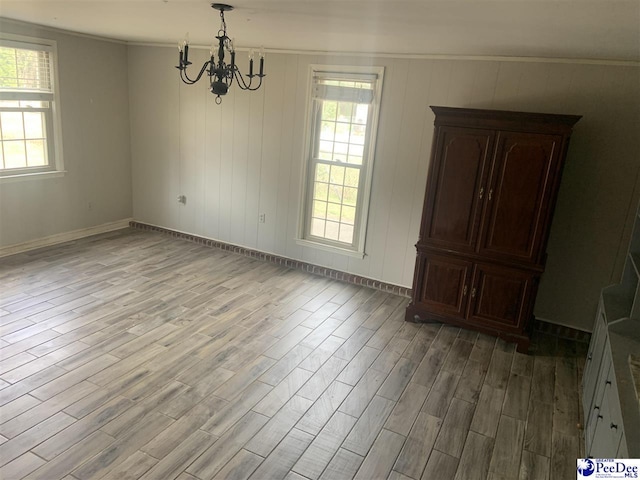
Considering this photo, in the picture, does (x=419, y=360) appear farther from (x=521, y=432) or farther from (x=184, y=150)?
(x=184, y=150)

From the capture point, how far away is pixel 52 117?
5121 millimetres

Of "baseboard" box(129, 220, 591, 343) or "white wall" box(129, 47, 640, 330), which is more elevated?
"white wall" box(129, 47, 640, 330)

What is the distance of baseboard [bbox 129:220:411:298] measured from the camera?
4883mm

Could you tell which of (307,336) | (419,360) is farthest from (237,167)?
(419,360)

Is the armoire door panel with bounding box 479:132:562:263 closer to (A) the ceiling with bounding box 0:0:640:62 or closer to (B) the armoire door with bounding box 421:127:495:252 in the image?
(B) the armoire door with bounding box 421:127:495:252

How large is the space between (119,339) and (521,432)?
2.85 m

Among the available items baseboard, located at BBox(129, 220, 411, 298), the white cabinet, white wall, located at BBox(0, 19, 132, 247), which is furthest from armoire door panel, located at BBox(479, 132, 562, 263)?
white wall, located at BBox(0, 19, 132, 247)

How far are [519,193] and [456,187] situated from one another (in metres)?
0.48

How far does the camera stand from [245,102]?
5.19m

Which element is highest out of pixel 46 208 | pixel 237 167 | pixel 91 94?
pixel 91 94

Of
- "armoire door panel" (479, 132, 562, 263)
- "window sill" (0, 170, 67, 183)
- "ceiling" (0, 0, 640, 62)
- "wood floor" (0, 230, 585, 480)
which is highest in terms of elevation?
"ceiling" (0, 0, 640, 62)

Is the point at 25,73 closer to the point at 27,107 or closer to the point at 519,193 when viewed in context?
the point at 27,107
